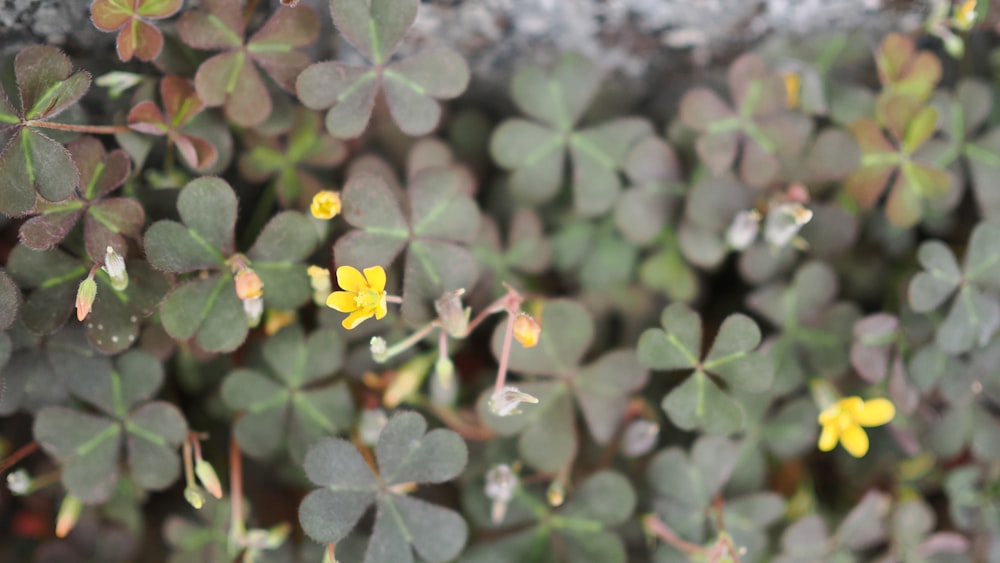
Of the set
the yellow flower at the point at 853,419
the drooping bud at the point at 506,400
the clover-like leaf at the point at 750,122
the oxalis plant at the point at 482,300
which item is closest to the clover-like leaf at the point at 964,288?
the oxalis plant at the point at 482,300

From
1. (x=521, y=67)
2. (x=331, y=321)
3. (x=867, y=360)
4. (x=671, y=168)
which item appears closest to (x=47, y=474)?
(x=331, y=321)

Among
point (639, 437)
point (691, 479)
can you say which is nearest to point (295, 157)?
point (639, 437)

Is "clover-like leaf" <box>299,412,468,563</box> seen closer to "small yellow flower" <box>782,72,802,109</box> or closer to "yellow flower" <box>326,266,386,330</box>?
"yellow flower" <box>326,266,386,330</box>

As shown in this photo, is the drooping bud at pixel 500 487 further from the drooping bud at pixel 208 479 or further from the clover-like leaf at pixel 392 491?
the drooping bud at pixel 208 479

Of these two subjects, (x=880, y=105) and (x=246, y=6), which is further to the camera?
(x=880, y=105)

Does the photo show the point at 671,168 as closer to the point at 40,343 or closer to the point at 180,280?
the point at 180,280

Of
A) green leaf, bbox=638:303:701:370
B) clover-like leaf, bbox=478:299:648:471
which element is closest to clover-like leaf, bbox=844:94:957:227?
green leaf, bbox=638:303:701:370

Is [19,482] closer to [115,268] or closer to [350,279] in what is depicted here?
[115,268]
